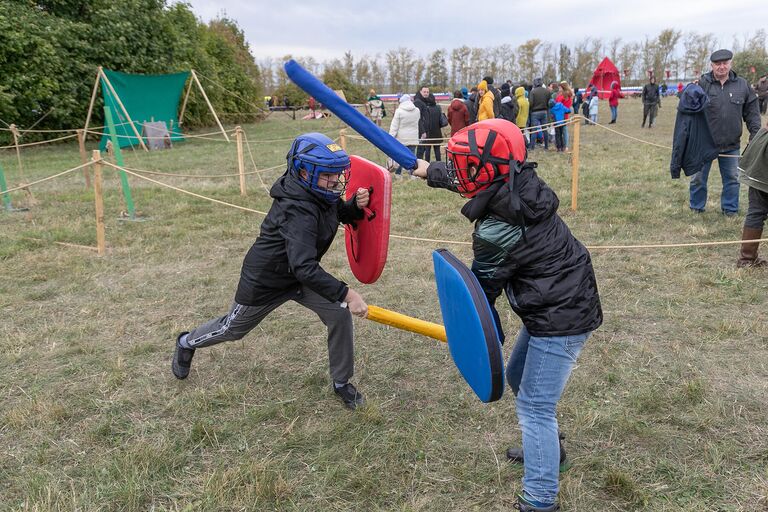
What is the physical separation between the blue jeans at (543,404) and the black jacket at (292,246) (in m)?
1.03

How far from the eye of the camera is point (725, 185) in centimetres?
682

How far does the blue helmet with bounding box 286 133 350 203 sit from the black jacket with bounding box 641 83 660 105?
17.6 metres

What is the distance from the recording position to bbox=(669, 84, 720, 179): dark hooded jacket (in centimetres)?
640

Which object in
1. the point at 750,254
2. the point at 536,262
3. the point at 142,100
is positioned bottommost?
the point at 750,254

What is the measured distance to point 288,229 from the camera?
281cm

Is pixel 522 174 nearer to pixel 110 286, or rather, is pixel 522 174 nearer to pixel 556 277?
pixel 556 277

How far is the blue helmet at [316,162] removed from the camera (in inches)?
109

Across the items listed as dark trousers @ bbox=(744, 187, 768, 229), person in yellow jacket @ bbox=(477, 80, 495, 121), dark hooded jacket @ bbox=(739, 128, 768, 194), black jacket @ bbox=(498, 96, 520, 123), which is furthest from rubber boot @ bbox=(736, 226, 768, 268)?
black jacket @ bbox=(498, 96, 520, 123)

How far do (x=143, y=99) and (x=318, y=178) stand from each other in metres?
16.9

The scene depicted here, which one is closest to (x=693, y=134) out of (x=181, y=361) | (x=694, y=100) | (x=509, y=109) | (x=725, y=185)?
(x=694, y=100)

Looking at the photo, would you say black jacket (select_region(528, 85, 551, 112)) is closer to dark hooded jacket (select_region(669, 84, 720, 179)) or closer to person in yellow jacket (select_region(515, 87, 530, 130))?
person in yellow jacket (select_region(515, 87, 530, 130))

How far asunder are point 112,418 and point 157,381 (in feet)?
1.51

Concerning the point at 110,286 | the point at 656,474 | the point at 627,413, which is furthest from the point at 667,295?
the point at 110,286

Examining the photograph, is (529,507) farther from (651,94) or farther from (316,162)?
A: (651,94)
